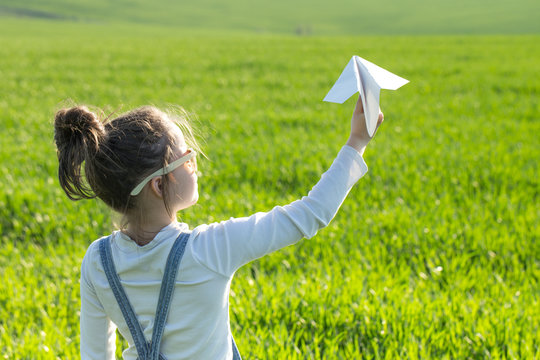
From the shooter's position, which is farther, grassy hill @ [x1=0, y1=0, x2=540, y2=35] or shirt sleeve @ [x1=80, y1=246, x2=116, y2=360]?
grassy hill @ [x1=0, y1=0, x2=540, y2=35]

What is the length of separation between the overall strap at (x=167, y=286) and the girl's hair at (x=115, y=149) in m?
0.12

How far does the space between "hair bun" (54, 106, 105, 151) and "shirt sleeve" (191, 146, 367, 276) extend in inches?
16.2

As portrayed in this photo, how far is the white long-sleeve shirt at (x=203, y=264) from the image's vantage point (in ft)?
4.74

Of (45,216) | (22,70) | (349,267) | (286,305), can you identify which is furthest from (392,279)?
(22,70)

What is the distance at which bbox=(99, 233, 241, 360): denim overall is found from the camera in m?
1.50

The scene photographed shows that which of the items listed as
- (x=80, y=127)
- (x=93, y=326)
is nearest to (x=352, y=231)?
(x=93, y=326)

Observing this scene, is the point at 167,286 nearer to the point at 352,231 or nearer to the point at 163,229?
the point at 163,229

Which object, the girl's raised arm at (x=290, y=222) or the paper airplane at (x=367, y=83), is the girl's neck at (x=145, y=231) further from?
the paper airplane at (x=367, y=83)

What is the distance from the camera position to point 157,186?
151 centimetres

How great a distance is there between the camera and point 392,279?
327 centimetres

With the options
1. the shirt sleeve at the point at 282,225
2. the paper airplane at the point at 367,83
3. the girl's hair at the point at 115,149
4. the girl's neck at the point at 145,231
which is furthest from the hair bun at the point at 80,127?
the paper airplane at the point at 367,83

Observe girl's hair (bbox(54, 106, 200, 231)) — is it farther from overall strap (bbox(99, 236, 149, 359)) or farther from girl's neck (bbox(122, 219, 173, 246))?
overall strap (bbox(99, 236, 149, 359))

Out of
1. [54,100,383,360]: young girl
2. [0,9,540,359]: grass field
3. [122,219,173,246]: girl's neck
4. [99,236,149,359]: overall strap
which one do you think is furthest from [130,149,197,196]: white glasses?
[0,9,540,359]: grass field

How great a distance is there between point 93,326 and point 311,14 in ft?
252
